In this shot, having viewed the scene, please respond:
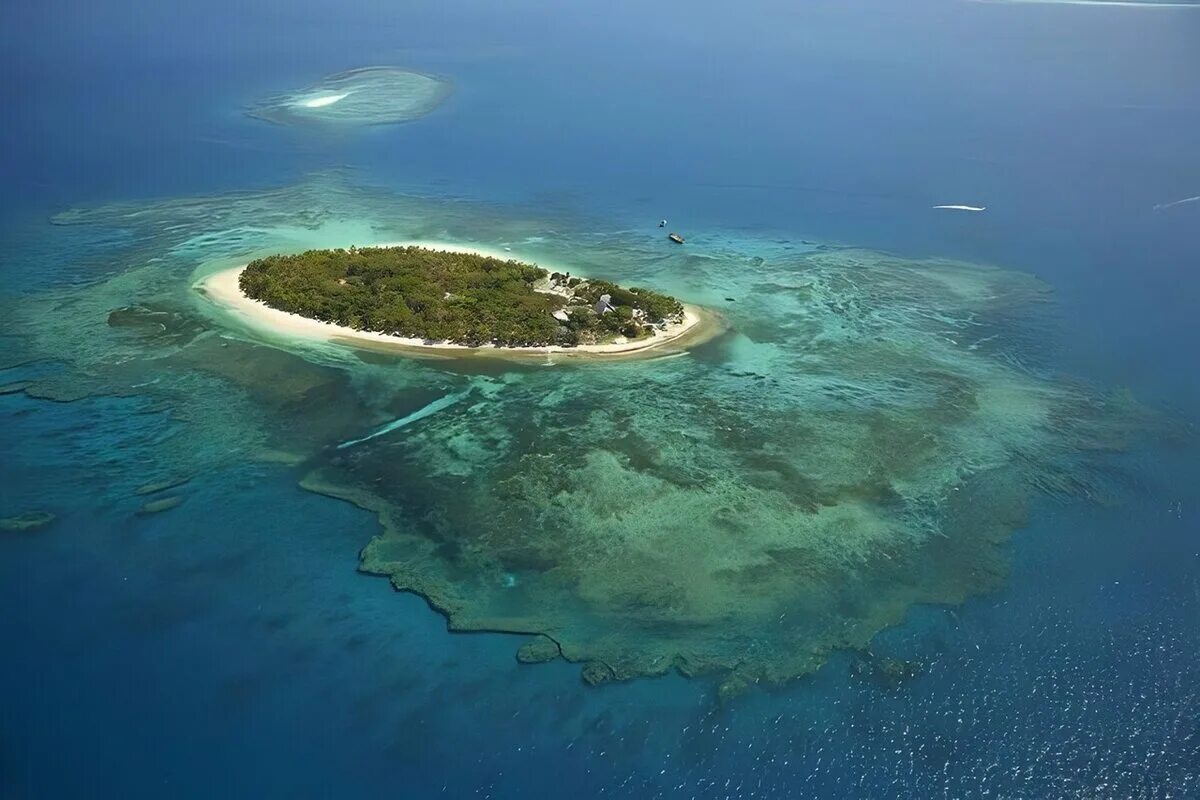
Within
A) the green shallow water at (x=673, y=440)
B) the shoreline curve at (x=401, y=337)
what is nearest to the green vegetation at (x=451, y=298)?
the shoreline curve at (x=401, y=337)

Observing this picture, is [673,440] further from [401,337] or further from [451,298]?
[451,298]

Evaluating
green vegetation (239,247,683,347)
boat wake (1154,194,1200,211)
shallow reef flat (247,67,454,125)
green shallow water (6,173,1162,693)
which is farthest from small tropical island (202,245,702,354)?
boat wake (1154,194,1200,211)

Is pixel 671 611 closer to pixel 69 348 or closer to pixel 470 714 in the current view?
pixel 470 714

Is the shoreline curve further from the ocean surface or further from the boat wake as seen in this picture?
the boat wake

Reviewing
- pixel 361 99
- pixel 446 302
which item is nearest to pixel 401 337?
pixel 446 302

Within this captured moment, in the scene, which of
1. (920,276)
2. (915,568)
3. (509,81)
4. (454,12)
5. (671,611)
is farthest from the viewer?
(454,12)

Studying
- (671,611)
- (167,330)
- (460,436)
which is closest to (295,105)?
(167,330)
